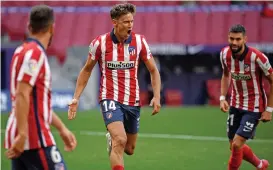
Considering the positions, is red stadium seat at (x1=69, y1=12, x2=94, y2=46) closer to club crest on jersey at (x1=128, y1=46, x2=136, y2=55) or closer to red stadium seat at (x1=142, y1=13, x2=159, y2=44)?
red stadium seat at (x1=142, y1=13, x2=159, y2=44)

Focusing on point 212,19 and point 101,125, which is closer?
point 101,125

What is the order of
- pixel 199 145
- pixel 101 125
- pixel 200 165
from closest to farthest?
1. pixel 200 165
2. pixel 199 145
3. pixel 101 125

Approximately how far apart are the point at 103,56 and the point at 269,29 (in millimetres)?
13511

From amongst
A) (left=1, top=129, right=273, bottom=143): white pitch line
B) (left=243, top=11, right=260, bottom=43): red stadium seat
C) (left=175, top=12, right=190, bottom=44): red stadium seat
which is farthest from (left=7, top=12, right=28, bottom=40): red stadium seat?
(left=1, top=129, right=273, bottom=143): white pitch line

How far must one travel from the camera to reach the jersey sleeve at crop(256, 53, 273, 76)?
862 centimetres

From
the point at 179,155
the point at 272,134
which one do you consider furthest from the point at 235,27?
the point at 272,134

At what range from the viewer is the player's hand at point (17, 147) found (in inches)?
205

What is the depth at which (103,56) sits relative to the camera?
8.16m

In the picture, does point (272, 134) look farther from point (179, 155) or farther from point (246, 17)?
point (246, 17)

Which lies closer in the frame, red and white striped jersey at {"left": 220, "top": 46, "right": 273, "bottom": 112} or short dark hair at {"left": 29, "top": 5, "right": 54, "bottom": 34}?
short dark hair at {"left": 29, "top": 5, "right": 54, "bottom": 34}

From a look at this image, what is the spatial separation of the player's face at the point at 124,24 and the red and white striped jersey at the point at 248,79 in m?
1.66

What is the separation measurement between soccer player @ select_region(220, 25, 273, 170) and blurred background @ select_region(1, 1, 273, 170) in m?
5.29

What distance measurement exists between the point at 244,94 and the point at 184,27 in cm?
1278

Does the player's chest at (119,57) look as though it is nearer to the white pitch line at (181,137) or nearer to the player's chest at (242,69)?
the player's chest at (242,69)
